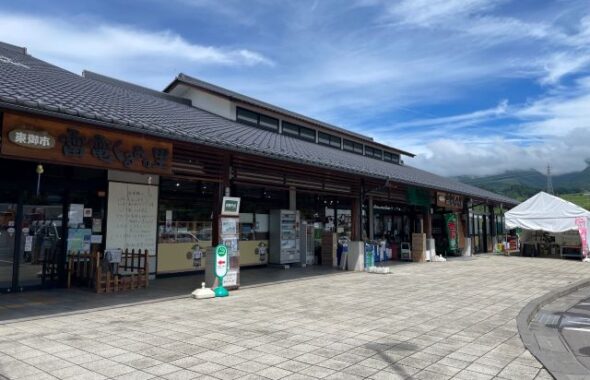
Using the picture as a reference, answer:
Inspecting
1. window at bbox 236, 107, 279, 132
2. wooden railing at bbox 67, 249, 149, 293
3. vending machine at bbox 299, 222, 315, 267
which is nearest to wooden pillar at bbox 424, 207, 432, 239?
vending machine at bbox 299, 222, 315, 267

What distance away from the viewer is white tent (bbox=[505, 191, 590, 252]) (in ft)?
66.1

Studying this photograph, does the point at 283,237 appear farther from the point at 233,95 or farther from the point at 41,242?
the point at 41,242

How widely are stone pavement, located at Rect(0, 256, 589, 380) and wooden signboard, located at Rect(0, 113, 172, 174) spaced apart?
2.43m

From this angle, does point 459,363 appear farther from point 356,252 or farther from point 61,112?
point 356,252

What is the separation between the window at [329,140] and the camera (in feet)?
65.3

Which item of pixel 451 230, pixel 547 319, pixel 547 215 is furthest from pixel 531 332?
pixel 547 215

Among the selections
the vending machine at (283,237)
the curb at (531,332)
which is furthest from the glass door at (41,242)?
the curb at (531,332)

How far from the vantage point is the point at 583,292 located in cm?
1123

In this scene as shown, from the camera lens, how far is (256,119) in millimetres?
16547

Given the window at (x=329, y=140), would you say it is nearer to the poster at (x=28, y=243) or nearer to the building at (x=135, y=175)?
the building at (x=135, y=175)

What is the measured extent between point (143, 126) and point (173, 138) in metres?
0.57

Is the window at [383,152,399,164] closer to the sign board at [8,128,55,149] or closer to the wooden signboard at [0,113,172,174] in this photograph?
the wooden signboard at [0,113,172,174]

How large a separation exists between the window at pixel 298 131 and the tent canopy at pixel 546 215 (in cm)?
1098

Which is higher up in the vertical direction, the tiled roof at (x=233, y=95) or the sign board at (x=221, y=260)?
the tiled roof at (x=233, y=95)
